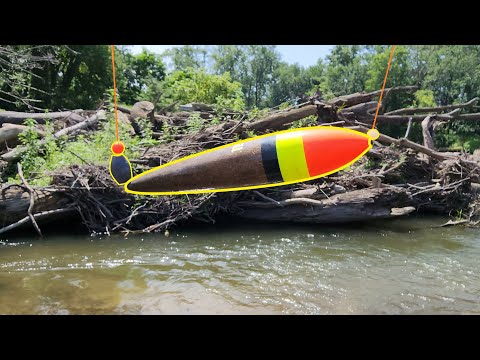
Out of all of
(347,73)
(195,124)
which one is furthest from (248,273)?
(347,73)

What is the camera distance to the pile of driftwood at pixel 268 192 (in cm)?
757

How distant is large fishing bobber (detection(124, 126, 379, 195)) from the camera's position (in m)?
2.24

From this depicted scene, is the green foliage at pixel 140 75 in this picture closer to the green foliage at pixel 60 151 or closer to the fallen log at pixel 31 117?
the fallen log at pixel 31 117

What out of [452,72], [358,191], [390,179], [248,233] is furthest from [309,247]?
[452,72]

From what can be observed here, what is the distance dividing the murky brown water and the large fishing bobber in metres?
2.79

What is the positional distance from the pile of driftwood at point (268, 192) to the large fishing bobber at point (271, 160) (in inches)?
218

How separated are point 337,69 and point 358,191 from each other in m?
37.9

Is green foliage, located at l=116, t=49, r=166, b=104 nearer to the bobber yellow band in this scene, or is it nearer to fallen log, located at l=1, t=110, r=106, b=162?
fallen log, located at l=1, t=110, r=106, b=162

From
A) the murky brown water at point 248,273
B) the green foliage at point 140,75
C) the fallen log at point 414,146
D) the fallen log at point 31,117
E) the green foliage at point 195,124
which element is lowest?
the murky brown water at point 248,273

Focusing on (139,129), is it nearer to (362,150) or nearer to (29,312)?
(29,312)

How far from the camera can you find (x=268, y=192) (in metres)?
8.62

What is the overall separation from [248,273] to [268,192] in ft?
9.68

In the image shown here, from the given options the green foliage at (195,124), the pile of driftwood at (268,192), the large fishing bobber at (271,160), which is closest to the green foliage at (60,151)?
the pile of driftwood at (268,192)

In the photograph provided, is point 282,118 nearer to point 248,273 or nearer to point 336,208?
point 336,208
